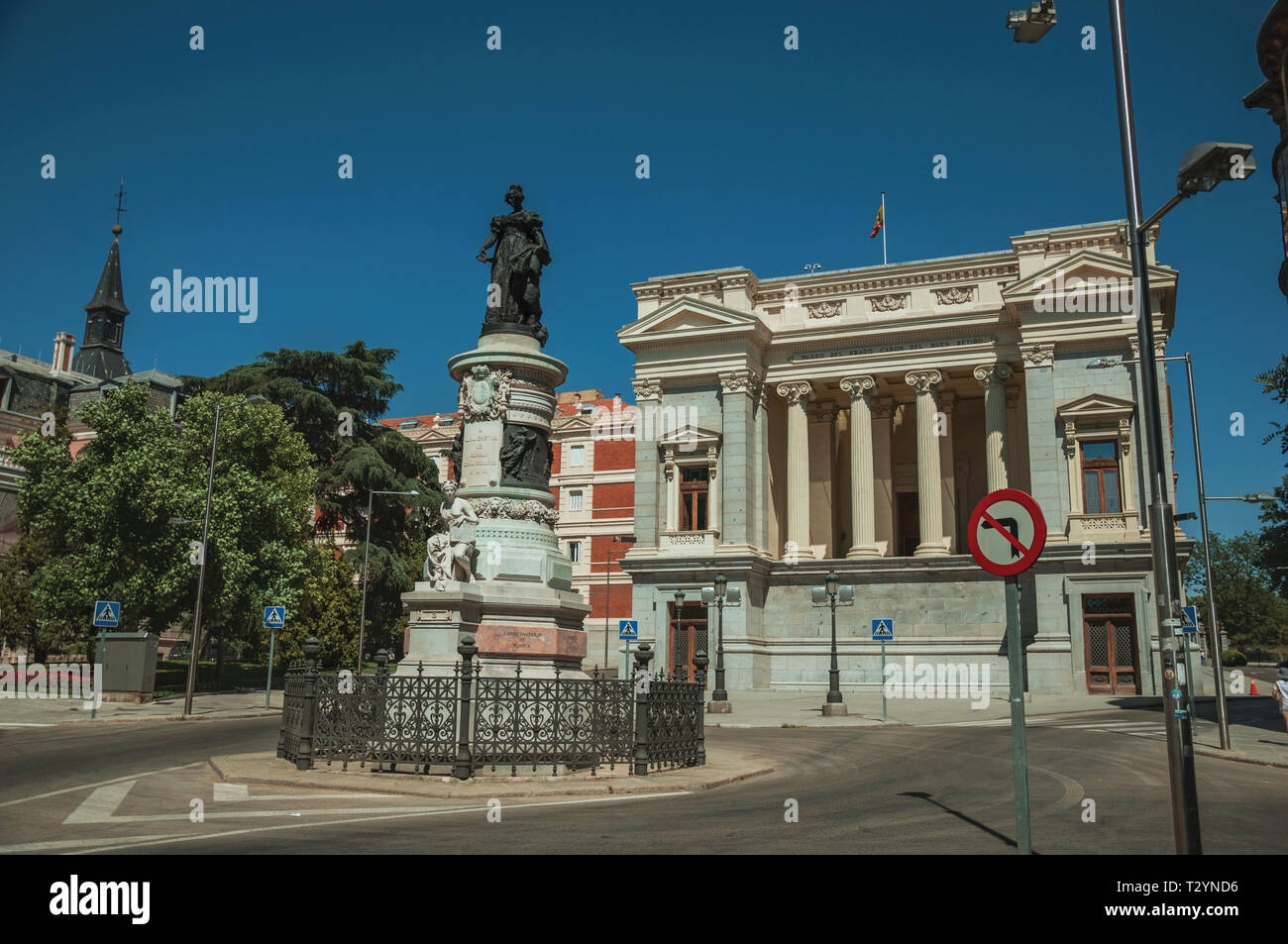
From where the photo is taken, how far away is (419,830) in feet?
31.4

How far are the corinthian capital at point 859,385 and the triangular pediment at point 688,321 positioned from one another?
5499 millimetres

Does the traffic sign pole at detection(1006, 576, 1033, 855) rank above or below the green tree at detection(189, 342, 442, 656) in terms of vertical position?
below

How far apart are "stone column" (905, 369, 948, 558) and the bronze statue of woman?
32749 mm

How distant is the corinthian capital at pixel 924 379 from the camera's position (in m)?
47.0

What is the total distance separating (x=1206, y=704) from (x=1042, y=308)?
1800cm

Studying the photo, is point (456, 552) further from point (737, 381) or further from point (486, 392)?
point (737, 381)

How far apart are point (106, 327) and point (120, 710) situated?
78596 millimetres

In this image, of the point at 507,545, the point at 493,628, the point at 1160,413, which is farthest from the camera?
the point at 507,545

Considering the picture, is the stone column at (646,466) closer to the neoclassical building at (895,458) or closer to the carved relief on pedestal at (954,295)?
the neoclassical building at (895,458)

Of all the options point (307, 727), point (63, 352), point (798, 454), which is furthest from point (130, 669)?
point (63, 352)

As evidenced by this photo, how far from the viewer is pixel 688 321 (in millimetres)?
48562

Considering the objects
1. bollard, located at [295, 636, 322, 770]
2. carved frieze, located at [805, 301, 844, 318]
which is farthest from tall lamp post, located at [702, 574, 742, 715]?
bollard, located at [295, 636, 322, 770]

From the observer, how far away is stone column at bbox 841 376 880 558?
4725 centimetres

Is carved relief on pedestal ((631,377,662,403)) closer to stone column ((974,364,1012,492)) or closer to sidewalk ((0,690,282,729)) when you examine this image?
stone column ((974,364,1012,492))
